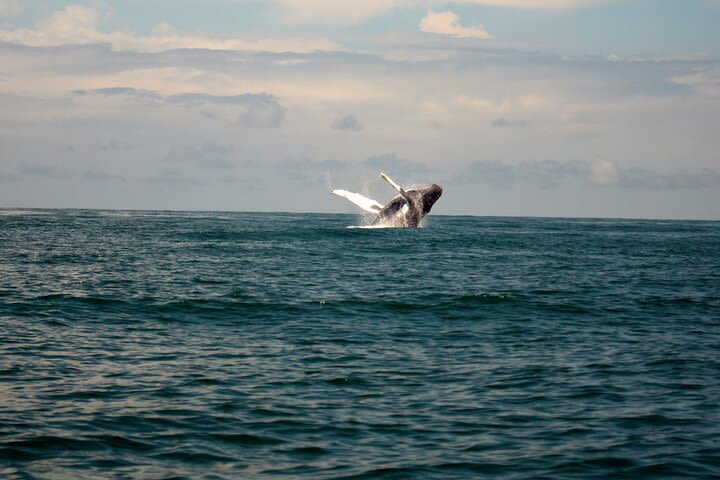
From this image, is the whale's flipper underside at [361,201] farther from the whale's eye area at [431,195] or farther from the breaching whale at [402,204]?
the whale's eye area at [431,195]

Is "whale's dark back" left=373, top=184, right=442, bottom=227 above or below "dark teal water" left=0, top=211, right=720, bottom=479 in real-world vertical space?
above

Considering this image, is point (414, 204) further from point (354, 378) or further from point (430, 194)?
point (354, 378)

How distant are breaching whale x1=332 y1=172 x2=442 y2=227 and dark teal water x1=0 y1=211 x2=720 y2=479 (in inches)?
1050

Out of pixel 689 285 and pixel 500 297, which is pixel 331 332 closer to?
pixel 500 297

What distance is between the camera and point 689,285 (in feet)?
118

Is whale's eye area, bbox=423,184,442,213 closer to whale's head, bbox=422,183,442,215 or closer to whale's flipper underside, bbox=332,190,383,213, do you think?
whale's head, bbox=422,183,442,215

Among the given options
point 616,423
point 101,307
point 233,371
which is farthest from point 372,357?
point 101,307

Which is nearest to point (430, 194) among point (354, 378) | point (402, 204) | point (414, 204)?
point (414, 204)

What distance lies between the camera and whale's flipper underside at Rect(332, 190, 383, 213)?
59.2m

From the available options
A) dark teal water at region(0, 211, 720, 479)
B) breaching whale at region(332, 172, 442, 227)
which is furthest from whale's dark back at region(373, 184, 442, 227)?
dark teal water at region(0, 211, 720, 479)

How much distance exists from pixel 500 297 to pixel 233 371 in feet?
49.4

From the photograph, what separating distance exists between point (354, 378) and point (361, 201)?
4711 cm

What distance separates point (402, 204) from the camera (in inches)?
2677

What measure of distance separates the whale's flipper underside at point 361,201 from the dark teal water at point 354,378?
24608mm
